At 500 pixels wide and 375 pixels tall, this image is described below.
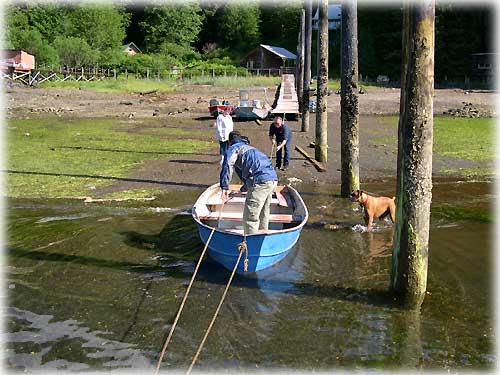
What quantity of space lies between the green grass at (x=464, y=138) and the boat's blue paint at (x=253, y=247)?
11.6 m

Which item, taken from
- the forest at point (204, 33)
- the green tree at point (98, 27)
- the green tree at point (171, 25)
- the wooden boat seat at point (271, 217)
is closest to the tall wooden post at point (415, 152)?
the wooden boat seat at point (271, 217)

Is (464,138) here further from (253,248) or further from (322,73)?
(253,248)

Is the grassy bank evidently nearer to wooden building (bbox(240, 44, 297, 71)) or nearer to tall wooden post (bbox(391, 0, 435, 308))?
wooden building (bbox(240, 44, 297, 71))

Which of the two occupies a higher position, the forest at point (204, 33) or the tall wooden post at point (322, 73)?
the forest at point (204, 33)

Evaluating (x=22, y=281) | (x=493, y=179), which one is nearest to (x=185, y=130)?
(x=493, y=179)

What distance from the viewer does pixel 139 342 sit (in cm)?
643

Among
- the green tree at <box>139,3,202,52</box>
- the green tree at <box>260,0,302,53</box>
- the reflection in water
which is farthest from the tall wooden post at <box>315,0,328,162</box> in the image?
the green tree at <box>260,0,302,53</box>

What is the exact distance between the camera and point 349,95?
1230 cm

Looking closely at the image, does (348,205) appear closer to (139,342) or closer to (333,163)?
(333,163)

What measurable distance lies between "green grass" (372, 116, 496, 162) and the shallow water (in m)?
8.09

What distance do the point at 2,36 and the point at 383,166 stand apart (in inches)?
1936

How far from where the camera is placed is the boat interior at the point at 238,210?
9.78m

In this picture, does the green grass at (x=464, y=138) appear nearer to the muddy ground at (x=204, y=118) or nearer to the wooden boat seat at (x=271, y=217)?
the muddy ground at (x=204, y=118)

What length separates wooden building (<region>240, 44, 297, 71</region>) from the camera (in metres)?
67.5
